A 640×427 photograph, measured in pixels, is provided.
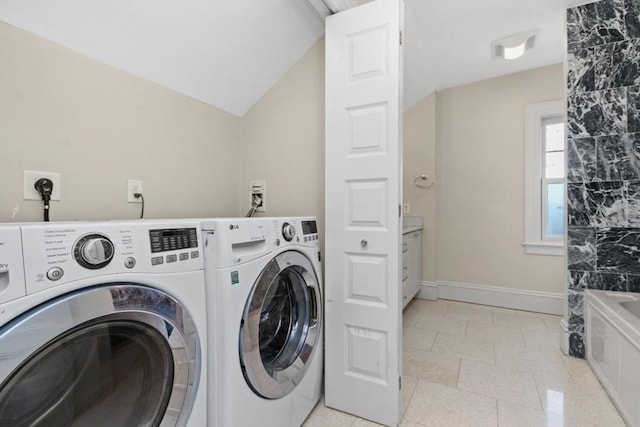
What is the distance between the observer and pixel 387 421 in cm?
139

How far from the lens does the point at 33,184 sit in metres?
1.08

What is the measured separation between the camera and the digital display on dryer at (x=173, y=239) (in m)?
0.79

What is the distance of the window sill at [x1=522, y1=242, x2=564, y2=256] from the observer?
2.75 metres

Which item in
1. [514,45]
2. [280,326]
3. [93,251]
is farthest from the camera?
[514,45]

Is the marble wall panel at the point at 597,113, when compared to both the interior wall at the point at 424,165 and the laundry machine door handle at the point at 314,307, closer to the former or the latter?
the interior wall at the point at 424,165

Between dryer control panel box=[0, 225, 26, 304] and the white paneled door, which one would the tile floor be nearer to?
the white paneled door

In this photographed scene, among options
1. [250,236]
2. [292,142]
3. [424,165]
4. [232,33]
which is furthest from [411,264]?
[232,33]

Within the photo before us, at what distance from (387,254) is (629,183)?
177cm

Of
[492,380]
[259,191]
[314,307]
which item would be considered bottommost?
[492,380]

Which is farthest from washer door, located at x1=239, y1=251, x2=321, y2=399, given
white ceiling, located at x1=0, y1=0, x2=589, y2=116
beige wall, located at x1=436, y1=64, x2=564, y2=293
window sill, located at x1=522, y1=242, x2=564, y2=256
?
window sill, located at x1=522, y1=242, x2=564, y2=256

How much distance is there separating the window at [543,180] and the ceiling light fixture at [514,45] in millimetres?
648

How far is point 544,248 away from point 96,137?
3.49 metres

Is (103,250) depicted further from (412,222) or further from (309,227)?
(412,222)

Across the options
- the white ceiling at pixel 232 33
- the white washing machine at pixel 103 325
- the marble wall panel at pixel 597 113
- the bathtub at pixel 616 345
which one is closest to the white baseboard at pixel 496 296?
the bathtub at pixel 616 345
